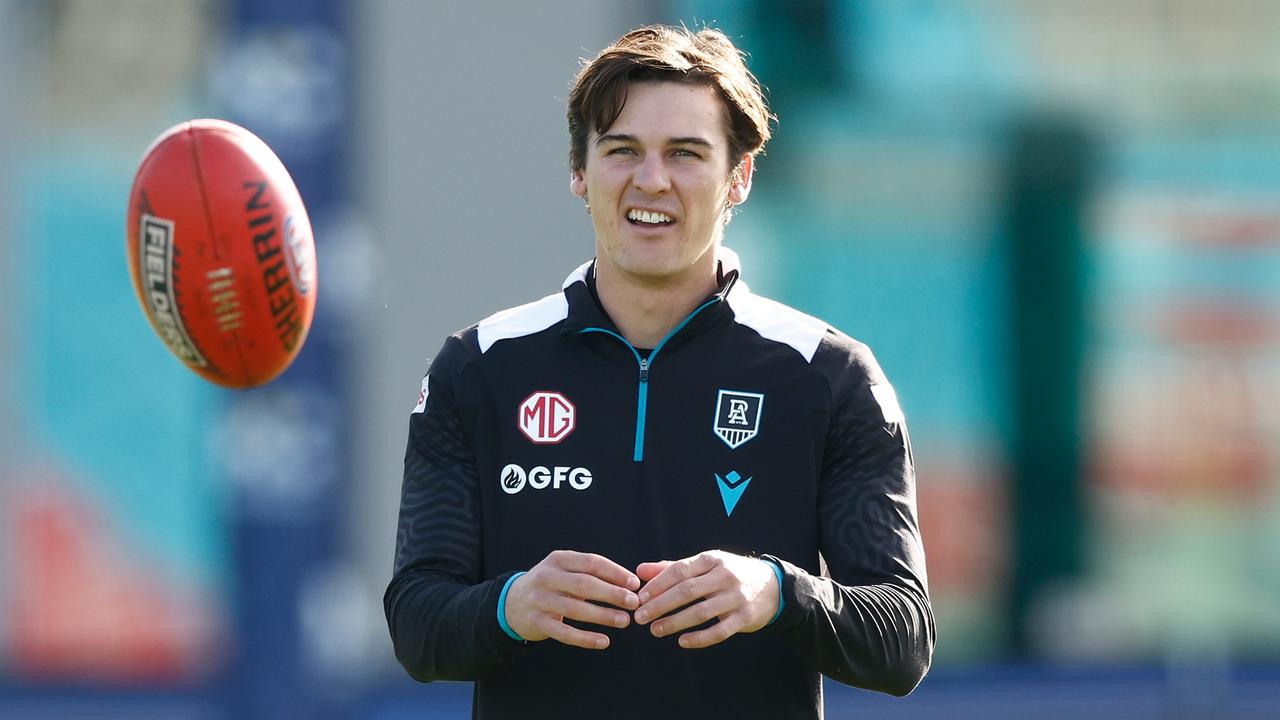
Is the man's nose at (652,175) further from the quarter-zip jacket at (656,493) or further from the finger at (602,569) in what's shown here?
the finger at (602,569)

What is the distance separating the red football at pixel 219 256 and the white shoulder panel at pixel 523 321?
58cm

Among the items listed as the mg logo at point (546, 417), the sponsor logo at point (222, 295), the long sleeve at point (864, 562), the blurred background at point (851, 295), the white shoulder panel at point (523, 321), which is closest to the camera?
the long sleeve at point (864, 562)

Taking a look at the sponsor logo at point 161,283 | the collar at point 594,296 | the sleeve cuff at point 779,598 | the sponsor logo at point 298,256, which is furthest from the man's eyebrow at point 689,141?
the sponsor logo at point 161,283

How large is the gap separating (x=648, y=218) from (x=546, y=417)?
35 cm

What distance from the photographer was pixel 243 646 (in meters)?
6.23

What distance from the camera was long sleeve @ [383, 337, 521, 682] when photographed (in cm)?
252

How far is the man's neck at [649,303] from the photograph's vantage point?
2781mm

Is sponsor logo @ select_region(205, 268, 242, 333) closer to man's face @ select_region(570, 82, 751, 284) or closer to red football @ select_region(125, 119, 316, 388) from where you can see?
red football @ select_region(125, 119, 316, 388)

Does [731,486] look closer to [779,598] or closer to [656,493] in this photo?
[656,493]

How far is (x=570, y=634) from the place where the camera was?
7.86 feet

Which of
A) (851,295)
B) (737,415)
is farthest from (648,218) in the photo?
(851,295)

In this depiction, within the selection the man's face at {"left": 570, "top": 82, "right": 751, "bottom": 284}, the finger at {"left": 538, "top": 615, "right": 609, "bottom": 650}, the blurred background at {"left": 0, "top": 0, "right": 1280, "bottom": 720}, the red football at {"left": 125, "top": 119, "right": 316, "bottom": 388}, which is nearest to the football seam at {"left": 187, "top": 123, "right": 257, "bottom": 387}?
the red football at {"left": 125, "top": 119, "right": 316, "bottom": 388}

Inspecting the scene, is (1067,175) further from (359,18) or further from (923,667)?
(923,667)

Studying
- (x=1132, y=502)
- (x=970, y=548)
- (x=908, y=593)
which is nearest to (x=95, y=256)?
(x=970, y=548)
